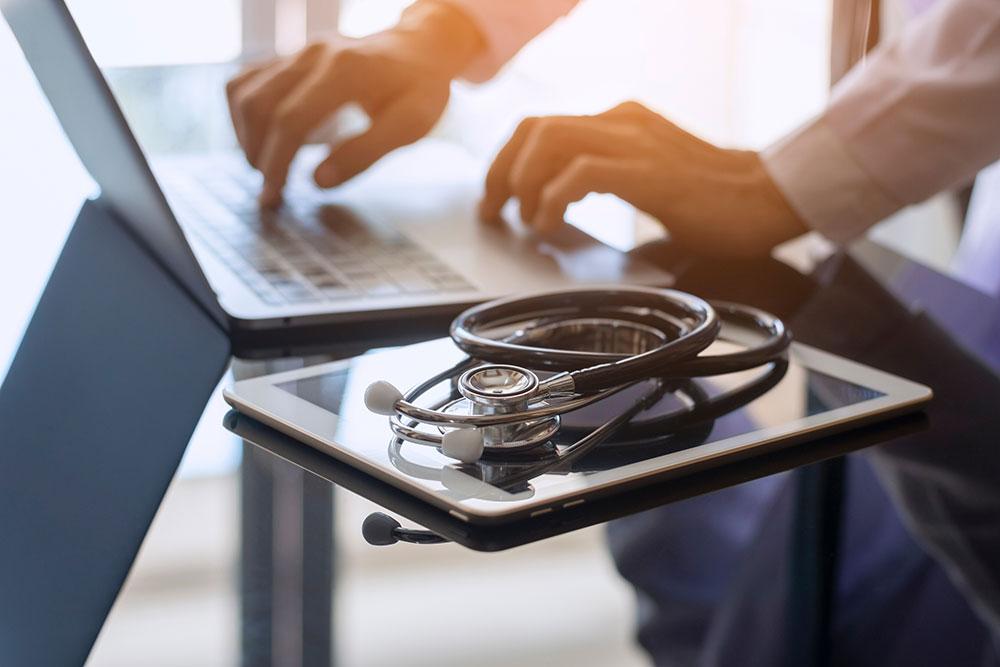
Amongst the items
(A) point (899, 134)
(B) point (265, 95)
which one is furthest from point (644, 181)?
(B) point (265, 95)

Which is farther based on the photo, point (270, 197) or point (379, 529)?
point (270, 197)

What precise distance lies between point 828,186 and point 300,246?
0.35 m

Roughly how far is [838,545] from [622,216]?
522 millimetres

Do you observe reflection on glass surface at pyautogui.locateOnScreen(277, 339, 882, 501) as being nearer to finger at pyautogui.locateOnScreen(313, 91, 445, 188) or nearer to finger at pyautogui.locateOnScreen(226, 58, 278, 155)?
finger at pyautogui.locateOnScreen(313, 91, 445, 188)

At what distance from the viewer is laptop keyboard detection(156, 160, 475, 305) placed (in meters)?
0.64

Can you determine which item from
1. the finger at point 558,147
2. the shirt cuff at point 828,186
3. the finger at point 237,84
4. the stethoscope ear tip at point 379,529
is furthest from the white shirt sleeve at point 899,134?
the stethoscope ear tip at point 379,529

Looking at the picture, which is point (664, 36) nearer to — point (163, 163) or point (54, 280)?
point (163, 163)

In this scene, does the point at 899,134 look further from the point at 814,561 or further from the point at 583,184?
the point at 814,561

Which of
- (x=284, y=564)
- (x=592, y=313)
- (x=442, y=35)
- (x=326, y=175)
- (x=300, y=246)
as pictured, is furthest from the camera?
(x=442, y=35)

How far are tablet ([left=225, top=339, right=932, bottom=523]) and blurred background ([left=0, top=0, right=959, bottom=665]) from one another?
17mm

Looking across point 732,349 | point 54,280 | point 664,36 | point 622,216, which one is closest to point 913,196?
point 622,216

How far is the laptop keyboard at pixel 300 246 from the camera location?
0.64 m

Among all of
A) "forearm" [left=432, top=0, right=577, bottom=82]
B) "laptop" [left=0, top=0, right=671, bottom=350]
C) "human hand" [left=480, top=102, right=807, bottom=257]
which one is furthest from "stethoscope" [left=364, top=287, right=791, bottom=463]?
"forearm" [left=432, top=0, right=577, bottom=82]

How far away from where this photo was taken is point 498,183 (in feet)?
2.58
